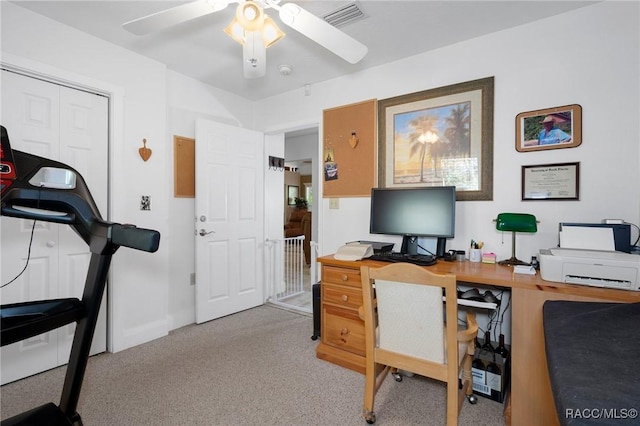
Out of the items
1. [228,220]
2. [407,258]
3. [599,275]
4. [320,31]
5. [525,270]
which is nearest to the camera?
[599,275]

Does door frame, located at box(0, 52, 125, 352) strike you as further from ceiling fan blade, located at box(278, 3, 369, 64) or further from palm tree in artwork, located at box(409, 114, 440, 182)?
palm tree in artwork, located at box(409, 114, 440, 182)

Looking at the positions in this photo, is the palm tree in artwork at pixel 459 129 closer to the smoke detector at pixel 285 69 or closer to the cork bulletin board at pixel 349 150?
the cork bulletin board at pixel 349 150

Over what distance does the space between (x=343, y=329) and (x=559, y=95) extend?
2.18 m

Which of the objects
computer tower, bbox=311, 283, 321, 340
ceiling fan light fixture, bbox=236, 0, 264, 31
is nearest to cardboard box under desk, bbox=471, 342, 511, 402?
computer tower, bbox=311, 283, 321, 340

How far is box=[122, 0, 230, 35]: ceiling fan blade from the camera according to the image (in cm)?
148

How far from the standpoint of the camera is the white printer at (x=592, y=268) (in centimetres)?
141

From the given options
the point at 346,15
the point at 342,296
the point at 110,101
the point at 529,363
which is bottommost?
the point at 529,363

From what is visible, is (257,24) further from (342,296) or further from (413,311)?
(342,296)

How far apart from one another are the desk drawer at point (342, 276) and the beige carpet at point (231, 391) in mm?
625

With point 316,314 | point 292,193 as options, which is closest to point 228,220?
point 316,314

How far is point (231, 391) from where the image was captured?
1924 mm

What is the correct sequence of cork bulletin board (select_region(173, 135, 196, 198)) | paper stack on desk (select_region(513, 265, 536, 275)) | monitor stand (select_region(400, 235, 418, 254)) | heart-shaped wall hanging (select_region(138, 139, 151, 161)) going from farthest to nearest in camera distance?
cork bulletin board (select_region(173, 135, 196, 198)), heart-shaped wall hanging (select_region(138, 139, 151, 161)), monitor stand (select_region(400, 235, 418, 254)), paper stack on desk (select_region(513, 265, 536, 275))

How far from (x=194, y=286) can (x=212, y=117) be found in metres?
1.81

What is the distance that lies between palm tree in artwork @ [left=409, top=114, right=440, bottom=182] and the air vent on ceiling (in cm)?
93
